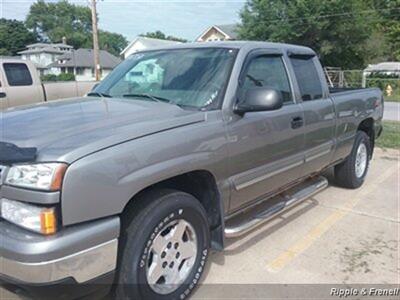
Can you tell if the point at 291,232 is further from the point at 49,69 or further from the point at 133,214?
the point at 49,69

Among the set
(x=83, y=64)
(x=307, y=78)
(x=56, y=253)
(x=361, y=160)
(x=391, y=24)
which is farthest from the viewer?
(x=83, y=64)

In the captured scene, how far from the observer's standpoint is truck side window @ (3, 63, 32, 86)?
33.2 feet

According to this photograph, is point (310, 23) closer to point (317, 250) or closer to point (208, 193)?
point (317, 250)

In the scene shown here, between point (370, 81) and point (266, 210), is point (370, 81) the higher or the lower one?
the lower one

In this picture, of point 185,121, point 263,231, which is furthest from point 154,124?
point 263,231

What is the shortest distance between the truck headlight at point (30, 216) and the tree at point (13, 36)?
9151 cm

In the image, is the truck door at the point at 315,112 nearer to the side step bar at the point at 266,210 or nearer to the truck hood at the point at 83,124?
the side step bar at the point at 266,210

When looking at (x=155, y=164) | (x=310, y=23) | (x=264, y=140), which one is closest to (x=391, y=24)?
(x=310, y=23)

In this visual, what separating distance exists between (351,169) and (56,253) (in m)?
4.59

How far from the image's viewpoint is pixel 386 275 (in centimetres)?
370

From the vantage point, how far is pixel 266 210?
405 cm

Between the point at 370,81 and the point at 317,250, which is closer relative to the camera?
the point at 317,250

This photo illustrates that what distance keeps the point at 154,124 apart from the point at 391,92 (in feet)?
111

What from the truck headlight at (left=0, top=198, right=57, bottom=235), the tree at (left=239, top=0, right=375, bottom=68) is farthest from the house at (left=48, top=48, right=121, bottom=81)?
the truck headlight at (left=0, top=198, right=57, bottom=235)
